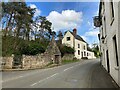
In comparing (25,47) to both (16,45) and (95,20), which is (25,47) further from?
(95,20)

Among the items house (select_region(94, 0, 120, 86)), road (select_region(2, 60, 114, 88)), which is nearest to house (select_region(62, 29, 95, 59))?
road (select_region(2, 60, 114, 88))

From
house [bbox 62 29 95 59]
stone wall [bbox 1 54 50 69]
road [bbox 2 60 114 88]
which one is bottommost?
road [bbox 2 60 114 88]

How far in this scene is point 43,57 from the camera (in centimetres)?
3300

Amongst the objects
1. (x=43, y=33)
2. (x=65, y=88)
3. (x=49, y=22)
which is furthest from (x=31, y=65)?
(x=49, y=22)

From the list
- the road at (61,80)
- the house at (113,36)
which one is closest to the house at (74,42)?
the road at (61,80)

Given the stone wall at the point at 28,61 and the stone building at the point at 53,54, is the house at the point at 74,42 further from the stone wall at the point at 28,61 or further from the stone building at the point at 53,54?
the stone wall at the point at 28,61

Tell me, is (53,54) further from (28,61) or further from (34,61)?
(28,61)

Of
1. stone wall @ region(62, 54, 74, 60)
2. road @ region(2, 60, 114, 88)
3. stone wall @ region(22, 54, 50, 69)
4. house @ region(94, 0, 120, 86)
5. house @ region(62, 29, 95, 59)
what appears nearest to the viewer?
house @ region(94, 0, 120, 86)

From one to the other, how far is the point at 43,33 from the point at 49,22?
4911 millimetres

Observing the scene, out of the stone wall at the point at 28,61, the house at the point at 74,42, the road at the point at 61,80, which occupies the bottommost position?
the road at the point at 61,80

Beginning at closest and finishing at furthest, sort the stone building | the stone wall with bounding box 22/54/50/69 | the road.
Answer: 1. the road
2. the stone wall with bounding box 22/54/50/69
3. the stone building

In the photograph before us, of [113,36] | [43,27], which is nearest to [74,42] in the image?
[43,27]

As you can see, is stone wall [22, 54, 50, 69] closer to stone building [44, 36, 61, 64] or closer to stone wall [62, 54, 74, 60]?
stone building [44, 36, 61, 64]

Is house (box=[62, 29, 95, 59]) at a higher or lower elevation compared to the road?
higher
